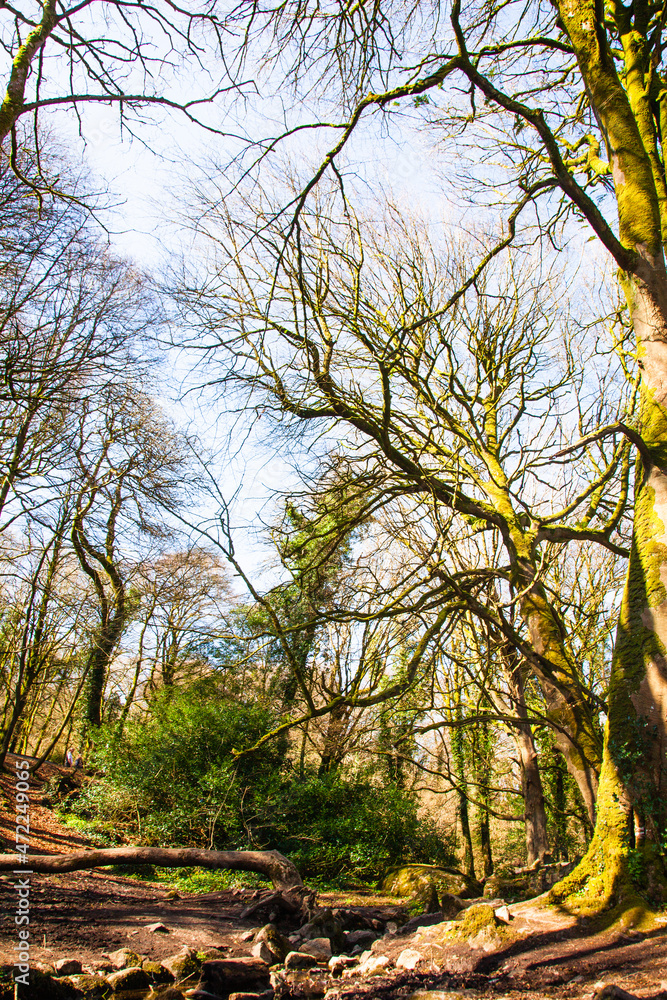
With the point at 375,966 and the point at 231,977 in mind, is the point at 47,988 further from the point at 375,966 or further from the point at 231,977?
the point at 375,966

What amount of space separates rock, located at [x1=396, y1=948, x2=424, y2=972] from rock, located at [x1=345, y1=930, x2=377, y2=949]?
1545 millimetres

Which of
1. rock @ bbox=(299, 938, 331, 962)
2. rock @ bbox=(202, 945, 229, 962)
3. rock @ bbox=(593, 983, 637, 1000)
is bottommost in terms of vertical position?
rock @ bbox=(299, 938, 331, 962)

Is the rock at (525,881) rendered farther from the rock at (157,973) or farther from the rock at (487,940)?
the rock at (157,973)

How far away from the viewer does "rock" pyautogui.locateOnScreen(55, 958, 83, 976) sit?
334 cm

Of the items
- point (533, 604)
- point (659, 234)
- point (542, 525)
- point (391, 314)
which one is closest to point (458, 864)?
point (533, 604)

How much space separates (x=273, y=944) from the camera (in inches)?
171

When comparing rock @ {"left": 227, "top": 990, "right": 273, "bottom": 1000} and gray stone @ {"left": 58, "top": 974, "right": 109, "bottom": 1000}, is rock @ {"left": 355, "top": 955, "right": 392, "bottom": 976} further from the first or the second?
gray stone @ {"left": 58, "top": 974, "right": 109, "bottom": 1000}

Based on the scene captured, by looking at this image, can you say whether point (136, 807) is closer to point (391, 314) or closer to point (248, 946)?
point (248, 946)

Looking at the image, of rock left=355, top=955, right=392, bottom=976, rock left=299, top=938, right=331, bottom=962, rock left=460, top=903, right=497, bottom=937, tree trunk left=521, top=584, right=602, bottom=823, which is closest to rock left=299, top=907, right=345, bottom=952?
rock left=299, top=938, right=331, bottom=962

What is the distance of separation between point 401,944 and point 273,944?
1.01 metres

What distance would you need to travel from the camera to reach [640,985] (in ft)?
8.53

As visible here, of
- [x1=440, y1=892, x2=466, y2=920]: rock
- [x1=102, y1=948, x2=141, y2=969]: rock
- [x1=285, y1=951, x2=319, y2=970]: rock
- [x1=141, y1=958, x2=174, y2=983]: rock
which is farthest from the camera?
[x1=440, y1=892, x2=466, y2=920]: rock

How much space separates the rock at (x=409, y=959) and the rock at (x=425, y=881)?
Result: 227 inches

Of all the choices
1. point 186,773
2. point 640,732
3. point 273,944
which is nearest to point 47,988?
point 273,944
